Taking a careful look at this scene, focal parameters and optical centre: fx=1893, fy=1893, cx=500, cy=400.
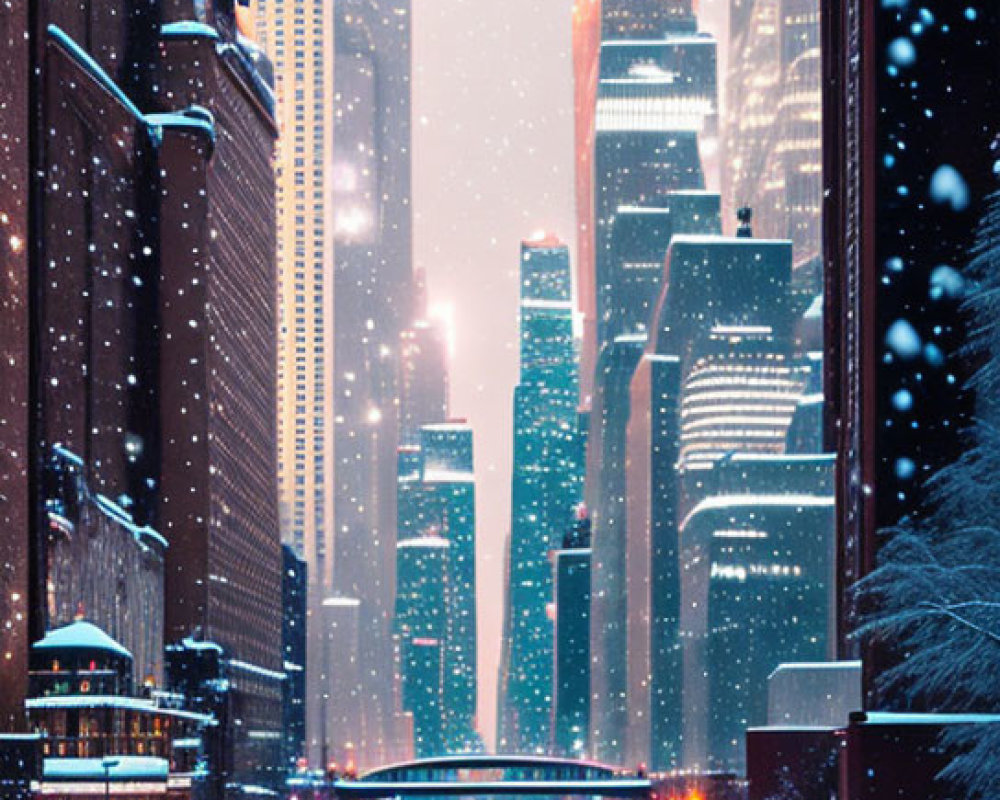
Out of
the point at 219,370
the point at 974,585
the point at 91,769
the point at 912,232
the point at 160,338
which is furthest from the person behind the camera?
the point at 219,370

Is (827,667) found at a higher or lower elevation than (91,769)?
higher

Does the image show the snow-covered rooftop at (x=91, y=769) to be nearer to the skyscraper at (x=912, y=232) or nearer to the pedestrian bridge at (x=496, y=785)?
the pedestrian bridge at (x=496, y=785)

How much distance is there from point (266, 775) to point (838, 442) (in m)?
121

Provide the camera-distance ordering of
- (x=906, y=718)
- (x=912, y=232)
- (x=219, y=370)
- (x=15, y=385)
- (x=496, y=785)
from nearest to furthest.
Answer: (x=906, y=718)
(x=912, y=232)
(x=15, y=385)
(x=219, y=370)
(x=496, y=785)


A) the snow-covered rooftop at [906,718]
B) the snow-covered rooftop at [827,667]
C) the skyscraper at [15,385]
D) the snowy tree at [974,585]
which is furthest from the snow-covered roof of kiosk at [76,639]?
the snowy tree at [974,585]

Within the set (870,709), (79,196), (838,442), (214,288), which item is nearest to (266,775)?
(214,288)

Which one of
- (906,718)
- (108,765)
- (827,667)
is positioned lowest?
(108,765)

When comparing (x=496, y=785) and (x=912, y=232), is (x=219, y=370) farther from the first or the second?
(x=912, y=232)

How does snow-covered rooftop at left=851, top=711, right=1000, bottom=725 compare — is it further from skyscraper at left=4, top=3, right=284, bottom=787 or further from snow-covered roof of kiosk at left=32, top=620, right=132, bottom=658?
snow-covered roof of kiosk at left=32, top=620, right=132, bottom=658

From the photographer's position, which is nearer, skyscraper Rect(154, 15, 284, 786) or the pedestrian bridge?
skyscraper Rect(154, 15, 284, 786)

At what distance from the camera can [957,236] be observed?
3669 centimetres

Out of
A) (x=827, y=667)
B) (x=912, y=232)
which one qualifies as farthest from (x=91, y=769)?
(x=912, y=232)

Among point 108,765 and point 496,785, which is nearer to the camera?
point 108,765

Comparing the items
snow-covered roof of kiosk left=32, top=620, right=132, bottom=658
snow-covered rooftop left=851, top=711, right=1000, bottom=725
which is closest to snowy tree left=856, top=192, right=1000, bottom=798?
snow-covered rooftop left=851, top=711, right=1000, bottom=725
